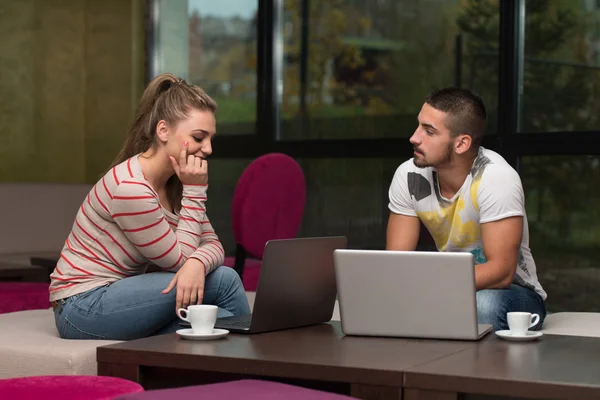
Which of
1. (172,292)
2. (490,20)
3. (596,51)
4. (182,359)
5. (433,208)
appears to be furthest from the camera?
(490,20)

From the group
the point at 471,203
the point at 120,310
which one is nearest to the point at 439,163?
the point at 471,203

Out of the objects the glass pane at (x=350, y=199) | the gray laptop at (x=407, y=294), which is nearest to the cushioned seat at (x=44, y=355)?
the gray laptop at (x=407, y=294)

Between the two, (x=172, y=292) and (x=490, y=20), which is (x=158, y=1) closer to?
(x=490, y=20)

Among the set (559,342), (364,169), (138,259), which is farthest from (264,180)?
(559,342)

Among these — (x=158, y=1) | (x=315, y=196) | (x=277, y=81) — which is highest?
(x=158, y=1)

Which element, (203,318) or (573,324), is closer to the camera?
(203,318)

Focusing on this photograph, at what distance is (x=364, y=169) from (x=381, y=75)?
0.49m

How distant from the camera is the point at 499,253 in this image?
268cm

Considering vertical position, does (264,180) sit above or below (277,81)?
below

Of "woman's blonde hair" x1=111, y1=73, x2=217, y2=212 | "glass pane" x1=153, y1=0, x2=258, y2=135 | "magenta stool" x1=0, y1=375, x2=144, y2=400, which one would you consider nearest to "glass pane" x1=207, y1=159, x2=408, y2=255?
"glass pane" x1=153, y1=0, x2=258, y2=135

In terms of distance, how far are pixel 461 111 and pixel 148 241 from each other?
3.50ft

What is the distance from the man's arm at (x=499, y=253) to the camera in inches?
105

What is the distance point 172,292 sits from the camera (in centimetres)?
243

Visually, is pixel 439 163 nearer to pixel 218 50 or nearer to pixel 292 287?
pixel 292 287
